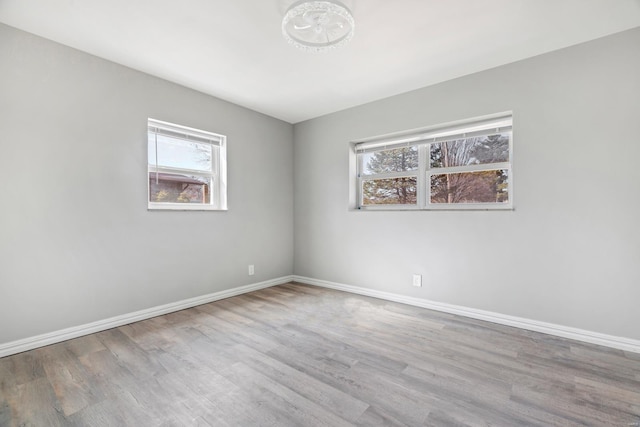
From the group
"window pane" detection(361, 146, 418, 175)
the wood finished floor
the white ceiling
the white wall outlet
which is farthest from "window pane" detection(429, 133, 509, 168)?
the wood finished floor

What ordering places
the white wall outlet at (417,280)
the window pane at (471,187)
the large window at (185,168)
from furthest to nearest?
1. the white wall outlet at (417,280)
2. the large window at (185,168)
3. the window pane at (471,187)

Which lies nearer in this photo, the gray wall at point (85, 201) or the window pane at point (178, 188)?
the gray wall at point (85, 201)

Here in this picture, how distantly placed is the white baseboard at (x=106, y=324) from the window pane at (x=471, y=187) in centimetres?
270

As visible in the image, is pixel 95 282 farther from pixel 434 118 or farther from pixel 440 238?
pixel 434 118

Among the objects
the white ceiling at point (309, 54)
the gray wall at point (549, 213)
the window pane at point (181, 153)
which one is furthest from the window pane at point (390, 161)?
the window pane at point (181, 153)

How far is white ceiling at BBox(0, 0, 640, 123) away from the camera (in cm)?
187

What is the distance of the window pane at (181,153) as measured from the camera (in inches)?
114

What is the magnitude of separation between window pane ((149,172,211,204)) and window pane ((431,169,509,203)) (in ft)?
8.90

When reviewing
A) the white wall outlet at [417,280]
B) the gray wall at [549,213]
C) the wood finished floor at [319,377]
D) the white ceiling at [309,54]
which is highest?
the white ceiling at [309,54]

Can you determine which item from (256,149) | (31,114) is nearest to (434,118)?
(256,149)

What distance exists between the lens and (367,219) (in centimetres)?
352

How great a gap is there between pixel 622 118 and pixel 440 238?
167 centimetres

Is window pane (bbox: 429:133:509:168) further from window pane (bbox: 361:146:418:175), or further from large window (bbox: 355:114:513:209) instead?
window pane (bbox: 361:146:418:175)

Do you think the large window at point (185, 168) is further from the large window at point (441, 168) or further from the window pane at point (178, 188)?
the large window at point (441, 168)
